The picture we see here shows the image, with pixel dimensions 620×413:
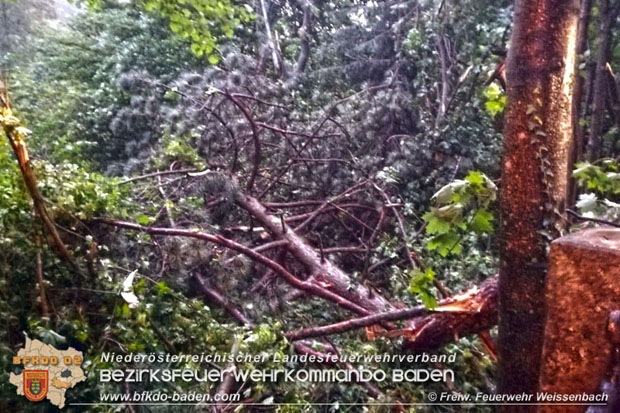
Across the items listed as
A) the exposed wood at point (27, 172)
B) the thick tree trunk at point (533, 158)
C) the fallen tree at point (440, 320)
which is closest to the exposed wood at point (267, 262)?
the fallen tree at point (440, 320)

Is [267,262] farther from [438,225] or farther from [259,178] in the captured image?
[259,178]

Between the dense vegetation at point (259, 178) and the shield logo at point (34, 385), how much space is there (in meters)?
0.06

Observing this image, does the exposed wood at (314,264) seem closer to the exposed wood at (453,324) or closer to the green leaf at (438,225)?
the exposed wood at (453,324)

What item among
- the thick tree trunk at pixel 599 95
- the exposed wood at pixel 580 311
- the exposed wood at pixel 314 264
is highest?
the thick tree trunk at pixel 599 95

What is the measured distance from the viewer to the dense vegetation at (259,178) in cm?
205

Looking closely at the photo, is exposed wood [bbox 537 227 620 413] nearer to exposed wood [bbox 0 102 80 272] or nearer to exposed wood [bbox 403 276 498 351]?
exposed wood [bbox 403 276 498 351]

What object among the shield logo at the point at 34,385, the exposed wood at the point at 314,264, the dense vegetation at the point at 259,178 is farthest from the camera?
the exposed wood at the point at 314,264

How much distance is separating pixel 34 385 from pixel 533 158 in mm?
1941

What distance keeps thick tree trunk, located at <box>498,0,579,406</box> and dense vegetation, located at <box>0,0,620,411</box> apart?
0.52ft

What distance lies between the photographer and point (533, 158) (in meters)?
1.54

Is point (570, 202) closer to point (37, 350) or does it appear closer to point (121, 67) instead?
point (37, 350)

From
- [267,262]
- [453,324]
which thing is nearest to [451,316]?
[453,324]

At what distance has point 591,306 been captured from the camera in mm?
1176

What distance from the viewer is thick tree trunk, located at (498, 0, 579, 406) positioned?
1.52m
